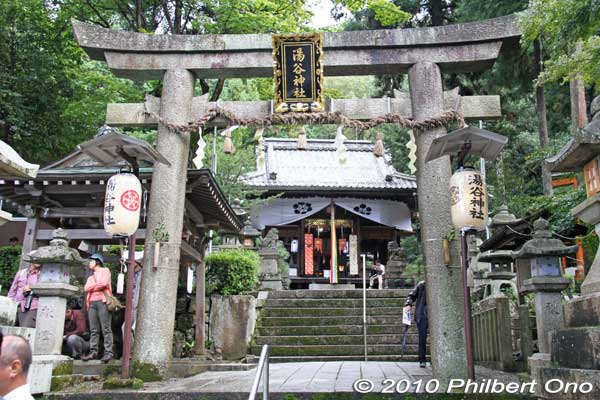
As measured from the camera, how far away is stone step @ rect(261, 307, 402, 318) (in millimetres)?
13414

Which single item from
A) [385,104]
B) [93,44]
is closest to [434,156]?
[385,104]

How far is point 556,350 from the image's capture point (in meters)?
5.06

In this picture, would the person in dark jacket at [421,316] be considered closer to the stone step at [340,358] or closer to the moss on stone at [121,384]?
the stone step at [340,358]

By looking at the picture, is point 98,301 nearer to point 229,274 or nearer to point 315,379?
point 315,379

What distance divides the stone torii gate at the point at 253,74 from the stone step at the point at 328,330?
17.1ft

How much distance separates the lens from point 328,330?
12648mm

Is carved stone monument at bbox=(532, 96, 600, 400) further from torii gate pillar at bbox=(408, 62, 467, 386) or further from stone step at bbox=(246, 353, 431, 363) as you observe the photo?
stone step at bbox=(246, 353, 431, 363)

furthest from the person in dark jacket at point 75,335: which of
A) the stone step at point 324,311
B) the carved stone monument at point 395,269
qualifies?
the carved stone monument at point 395,269

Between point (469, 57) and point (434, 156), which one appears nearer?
point (434, 156)

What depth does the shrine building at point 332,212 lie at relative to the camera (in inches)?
868

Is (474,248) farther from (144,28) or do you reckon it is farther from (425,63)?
(144,28)

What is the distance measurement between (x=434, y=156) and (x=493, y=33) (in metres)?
2.56

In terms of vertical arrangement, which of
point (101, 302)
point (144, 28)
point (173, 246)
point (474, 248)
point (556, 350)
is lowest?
point (556, 350)

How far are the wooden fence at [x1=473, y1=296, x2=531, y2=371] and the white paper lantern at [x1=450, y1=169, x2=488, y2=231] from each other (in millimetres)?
2246
